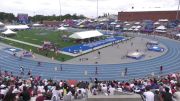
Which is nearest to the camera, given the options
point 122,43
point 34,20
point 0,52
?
point 0,52

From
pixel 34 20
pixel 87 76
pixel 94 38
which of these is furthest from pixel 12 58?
pixel 34 20

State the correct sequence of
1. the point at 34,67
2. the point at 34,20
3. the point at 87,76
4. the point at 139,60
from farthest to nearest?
the point at 34,20, the point at 139,60, the point at 34,67, the point at 87,76

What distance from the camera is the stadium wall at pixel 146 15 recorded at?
81.1 m

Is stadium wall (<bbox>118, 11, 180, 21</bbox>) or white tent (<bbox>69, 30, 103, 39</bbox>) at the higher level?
stadium wall (<bbox>118, 11, 180, 21</bbox>)

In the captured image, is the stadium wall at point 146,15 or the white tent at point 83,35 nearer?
the white tent at point 83,35

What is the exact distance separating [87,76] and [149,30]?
43.8 m

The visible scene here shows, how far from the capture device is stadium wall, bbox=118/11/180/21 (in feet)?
266

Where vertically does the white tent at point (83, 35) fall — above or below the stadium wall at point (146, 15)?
below

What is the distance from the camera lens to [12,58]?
36906mm

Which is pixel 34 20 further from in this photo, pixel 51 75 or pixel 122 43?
pixel 51 75

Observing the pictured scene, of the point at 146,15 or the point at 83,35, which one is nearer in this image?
the point at 83,35

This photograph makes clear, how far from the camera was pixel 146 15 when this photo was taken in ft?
281

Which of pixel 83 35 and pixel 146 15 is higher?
pixel 146 15

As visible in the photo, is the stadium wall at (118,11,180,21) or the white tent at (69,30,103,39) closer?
the white tent at (69,30,103,39)
